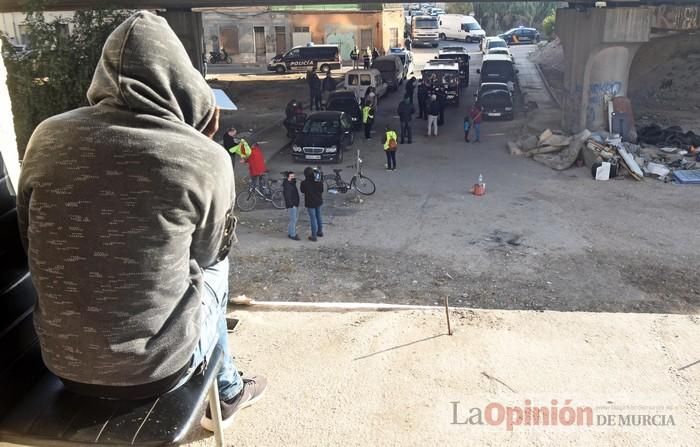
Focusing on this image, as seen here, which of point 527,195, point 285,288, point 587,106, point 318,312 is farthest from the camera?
point 587,106

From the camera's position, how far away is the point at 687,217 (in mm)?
13664

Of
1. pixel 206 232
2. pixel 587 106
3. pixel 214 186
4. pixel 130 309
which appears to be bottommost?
pixel 587 106

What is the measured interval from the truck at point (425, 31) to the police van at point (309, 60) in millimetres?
15119

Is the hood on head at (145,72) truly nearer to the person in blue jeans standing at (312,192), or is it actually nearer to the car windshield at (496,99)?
the person in blue jeans standing at (312,192)

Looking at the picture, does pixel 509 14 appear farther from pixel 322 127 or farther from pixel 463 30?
pixel 322 127

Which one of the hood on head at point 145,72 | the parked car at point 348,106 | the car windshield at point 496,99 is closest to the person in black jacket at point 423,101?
the car windshield at point 496,99

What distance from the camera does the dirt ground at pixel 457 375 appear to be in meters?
3.76

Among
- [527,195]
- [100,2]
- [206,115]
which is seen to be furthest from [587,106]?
[206,115]

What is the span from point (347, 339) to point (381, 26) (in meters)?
46.1

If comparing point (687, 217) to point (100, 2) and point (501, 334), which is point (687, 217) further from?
point (100, 2)

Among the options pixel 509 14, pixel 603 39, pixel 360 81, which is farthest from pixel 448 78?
pixel 509 14

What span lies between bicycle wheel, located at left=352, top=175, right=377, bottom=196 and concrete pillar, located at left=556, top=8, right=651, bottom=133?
377 inches

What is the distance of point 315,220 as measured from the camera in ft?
40.3

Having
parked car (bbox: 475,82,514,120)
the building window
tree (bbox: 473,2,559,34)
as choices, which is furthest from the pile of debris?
tree (bbox: 473,2,559,34)
